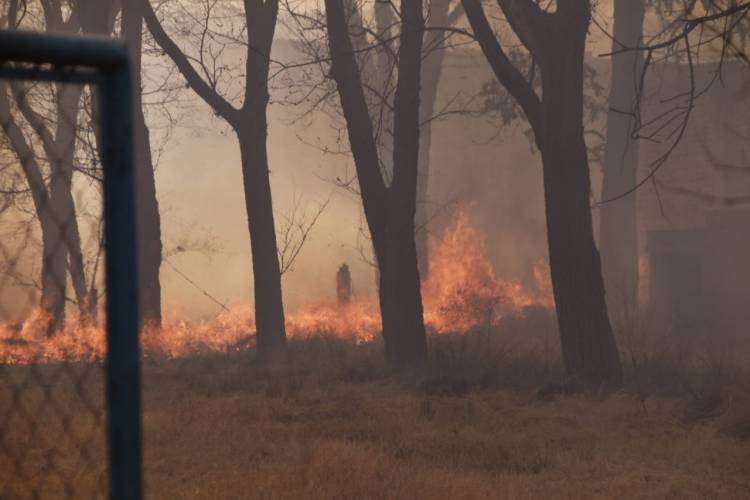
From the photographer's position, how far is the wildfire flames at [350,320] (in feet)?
56.2

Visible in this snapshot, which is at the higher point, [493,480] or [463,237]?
[463,237]

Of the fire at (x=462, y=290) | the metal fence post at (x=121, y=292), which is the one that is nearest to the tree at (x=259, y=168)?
the fire at (x=462, y=290)

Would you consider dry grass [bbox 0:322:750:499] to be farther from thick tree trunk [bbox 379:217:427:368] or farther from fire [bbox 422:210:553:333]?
fire [bbox 422:210:553:333]

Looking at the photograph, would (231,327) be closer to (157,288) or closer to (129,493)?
(157,288)

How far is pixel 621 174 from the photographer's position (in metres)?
21.7

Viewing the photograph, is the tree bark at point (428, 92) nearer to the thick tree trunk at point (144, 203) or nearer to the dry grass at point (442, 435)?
the thick tree trunk at point (144, 203)

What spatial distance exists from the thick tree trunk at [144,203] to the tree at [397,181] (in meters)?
5.08

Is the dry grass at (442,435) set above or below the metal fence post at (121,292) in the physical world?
below

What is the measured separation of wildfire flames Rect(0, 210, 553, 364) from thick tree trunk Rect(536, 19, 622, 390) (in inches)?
256

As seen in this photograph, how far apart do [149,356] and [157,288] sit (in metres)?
1.60

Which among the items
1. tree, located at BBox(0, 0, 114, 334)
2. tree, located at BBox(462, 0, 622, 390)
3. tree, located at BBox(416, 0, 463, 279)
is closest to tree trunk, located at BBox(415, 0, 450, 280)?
tree, located at BBox(416, 0, 463, 279)

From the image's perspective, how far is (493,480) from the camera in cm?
704

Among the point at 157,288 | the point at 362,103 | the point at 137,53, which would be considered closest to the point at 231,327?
the point at 157,288

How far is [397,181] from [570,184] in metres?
2.77
